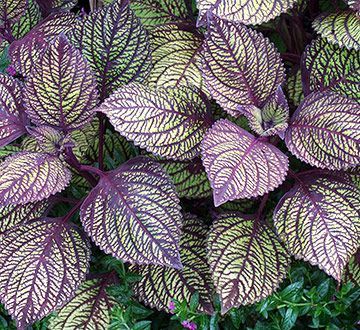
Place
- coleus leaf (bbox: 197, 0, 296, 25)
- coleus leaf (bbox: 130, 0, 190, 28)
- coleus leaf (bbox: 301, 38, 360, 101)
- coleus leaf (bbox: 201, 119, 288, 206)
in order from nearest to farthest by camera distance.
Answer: coleus leaf (bbox: 201, 119, 288, 206), coleus leaf (bbox: 197, 0, 296, 25), coleus leaf (bbox: 301, 38, 360, 101), coleus leaf (bbox: 130, 0, 190, 28)

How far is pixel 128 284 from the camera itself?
3.99ft

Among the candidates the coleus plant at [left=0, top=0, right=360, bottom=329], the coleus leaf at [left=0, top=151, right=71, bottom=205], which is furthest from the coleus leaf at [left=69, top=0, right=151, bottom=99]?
the coleus leaf at [left=0, top=151, right=71, bottom=205]

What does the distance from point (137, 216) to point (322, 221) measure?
31cm

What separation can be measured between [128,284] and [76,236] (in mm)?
138

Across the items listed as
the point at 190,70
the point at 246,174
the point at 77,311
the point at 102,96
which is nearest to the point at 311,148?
the point at 246,174

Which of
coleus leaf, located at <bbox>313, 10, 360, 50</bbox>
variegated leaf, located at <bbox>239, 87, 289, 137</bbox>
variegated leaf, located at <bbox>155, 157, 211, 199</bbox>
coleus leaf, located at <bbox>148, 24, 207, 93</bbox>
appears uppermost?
coleus leaf, located at <bbox>148, 24, 207, 93</bbox>

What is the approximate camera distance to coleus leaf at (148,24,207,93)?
1212 mm

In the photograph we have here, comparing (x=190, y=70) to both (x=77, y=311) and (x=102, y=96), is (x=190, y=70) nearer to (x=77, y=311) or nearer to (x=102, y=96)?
(x=102, y=96)

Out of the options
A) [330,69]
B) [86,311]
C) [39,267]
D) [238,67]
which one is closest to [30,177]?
[39,267]

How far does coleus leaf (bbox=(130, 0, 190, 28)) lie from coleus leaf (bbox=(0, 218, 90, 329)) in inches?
18.1

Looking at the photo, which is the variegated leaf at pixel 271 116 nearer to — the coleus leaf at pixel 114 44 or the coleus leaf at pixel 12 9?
the coleus leaf at pixel 114 44

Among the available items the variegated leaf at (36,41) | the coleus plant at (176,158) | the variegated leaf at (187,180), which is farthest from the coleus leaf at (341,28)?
the variegated leaf at (36,41)

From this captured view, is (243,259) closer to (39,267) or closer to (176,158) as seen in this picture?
(176,158)

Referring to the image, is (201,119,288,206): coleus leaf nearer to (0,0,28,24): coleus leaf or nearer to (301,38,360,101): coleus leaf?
(301,38,360,101): coleus leaf
